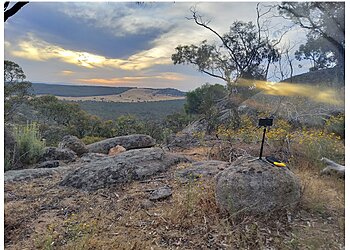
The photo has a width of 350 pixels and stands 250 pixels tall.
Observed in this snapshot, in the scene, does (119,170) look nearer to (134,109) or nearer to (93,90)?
(93,90)

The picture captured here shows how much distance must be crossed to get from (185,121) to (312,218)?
20.4ft

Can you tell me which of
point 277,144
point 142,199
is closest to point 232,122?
point 277,144

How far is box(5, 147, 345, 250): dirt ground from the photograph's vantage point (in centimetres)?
159

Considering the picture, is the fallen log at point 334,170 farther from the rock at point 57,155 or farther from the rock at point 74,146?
the rock at point 74,146

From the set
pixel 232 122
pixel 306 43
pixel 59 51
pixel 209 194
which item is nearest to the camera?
pixel 209 194

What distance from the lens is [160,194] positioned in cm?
229

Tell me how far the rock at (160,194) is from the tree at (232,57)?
217 inches

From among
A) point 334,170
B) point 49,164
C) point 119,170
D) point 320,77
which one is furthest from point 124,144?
point 320,77

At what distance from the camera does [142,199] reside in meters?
2.26

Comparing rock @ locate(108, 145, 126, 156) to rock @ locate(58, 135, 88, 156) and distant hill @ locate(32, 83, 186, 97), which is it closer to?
rock @ locate(58, 135, 88, 156)

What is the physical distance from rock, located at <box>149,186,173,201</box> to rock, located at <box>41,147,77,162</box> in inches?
82.4

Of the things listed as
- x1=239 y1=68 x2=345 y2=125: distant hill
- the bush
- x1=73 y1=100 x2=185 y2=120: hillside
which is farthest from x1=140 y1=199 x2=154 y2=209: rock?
x1=73 y1=100 x2=185 y2=120: hillside

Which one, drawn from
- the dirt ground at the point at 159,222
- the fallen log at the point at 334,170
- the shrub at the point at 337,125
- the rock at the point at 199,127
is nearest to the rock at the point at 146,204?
the dirt ground at the point at 159,222
